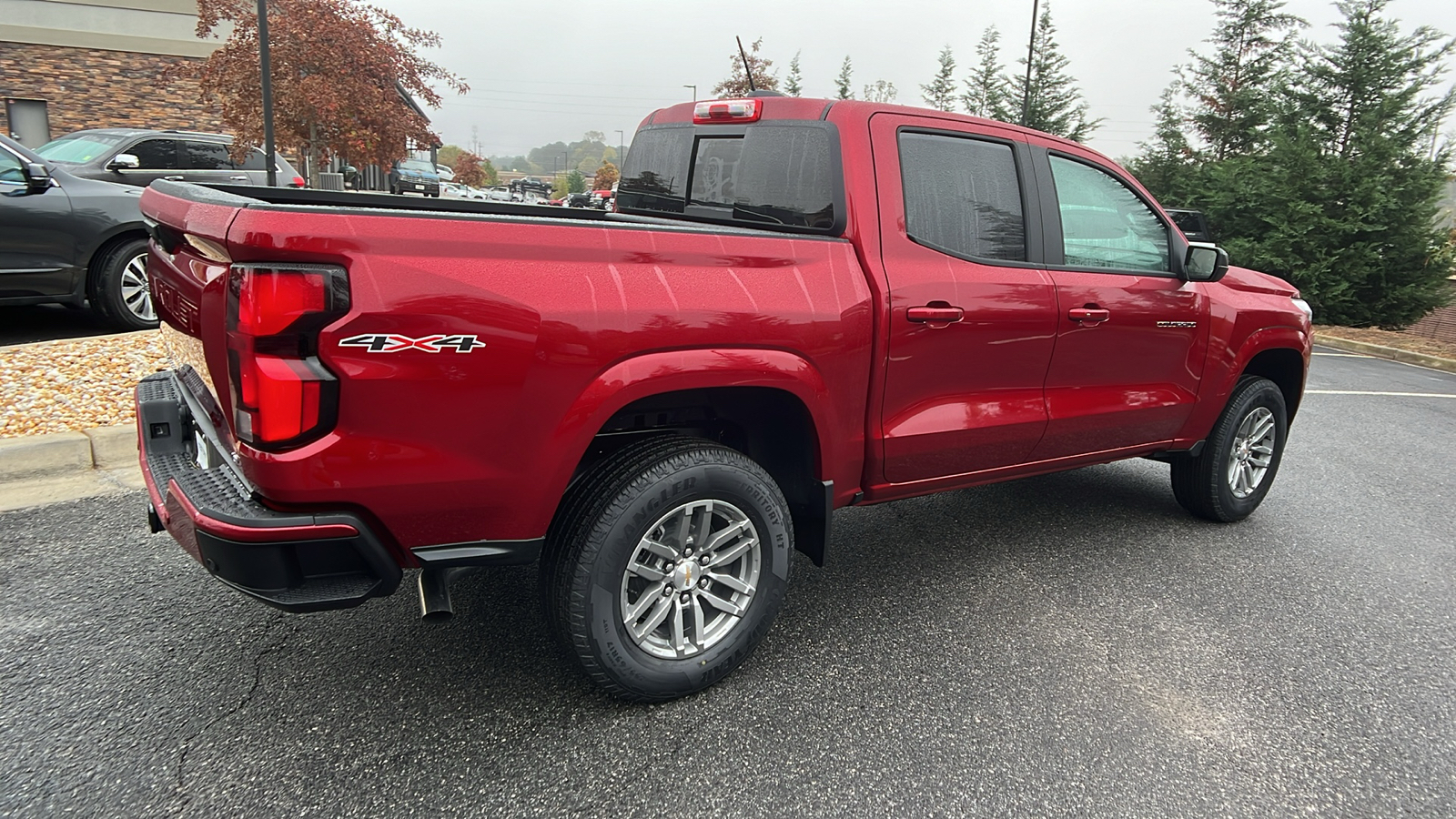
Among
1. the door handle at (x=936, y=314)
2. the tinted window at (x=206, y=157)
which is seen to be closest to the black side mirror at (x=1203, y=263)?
the door handle at (x=936, y=314)

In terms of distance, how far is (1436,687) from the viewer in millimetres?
3109

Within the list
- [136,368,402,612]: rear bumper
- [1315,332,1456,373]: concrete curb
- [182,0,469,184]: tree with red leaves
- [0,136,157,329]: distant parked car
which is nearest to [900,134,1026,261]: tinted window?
[136,368,402,612]: rear bumper

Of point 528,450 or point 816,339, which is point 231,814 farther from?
point 816,339

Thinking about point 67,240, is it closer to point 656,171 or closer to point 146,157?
point 146,157

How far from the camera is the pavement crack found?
2.25m

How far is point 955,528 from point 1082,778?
205 centimetres

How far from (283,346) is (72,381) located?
14.8 ft

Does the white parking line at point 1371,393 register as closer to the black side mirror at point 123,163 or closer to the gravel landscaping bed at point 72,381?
the gravel landscaping bed at point 72,381

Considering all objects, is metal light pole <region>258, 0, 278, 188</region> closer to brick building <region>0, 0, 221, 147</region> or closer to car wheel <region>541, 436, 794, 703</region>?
car wheel <region>541, 436, 794, 703</region>

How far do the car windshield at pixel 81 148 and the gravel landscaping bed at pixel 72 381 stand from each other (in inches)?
129

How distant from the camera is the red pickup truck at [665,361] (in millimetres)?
2084

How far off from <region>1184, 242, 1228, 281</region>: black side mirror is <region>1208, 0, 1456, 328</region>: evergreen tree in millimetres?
14479

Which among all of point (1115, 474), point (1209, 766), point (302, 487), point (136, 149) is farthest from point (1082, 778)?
point (136, 149)

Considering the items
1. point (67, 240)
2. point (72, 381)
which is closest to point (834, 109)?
point (72, 381)
